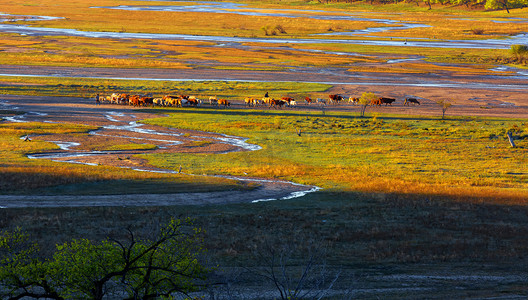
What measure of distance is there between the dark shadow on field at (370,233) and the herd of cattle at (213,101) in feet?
134

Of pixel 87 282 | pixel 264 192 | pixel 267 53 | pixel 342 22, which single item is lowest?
pixel 264 192

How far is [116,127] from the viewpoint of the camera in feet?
196

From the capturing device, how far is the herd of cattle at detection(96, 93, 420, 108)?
7269 centimetres

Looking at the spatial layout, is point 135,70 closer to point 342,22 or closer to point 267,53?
point 267,53

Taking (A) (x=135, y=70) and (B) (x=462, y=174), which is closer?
(B) (x=462, y=174)

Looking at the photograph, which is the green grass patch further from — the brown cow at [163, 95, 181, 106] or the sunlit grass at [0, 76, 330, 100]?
the sunlit grass at [0, 76, 330, 100]

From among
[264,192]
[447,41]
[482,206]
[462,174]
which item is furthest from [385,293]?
[447,41]

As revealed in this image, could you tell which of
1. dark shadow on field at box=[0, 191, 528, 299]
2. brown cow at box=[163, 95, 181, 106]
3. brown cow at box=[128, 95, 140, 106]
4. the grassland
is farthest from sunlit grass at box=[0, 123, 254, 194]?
the grassland

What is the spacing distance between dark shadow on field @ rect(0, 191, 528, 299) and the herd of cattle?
134ft

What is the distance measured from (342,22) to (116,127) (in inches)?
5348

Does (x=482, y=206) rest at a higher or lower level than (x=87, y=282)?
lower

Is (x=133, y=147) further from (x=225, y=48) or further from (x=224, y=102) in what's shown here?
(x=225, y=48)

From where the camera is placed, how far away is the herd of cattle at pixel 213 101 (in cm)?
7269

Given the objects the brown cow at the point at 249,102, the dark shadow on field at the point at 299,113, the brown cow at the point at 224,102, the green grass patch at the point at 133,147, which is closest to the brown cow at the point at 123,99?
the dark shadow on field at the point at 299,113
